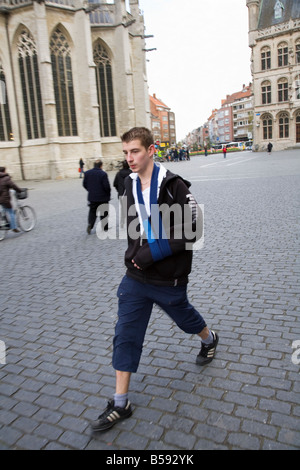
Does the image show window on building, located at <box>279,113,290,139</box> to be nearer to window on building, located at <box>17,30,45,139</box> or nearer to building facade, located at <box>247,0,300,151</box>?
building facade, located at <box>247,0,300,151</box>

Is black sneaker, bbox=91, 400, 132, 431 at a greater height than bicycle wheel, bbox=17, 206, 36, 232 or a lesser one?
lesser

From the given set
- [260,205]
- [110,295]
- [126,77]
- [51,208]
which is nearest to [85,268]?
[110,295]

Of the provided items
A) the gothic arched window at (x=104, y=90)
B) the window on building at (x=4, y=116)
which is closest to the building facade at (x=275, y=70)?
the gothic arched window at (x=104, y=90)

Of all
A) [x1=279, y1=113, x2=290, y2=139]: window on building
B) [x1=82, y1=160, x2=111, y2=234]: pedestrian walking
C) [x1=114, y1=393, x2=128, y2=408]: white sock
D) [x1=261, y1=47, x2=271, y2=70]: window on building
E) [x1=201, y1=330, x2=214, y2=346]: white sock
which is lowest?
[x1=114, y1=393, x2=128, y2=408]: white sock

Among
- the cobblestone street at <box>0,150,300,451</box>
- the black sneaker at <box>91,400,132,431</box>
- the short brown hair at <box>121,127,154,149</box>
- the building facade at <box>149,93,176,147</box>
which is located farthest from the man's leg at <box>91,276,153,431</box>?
the building facade at <box>149,93,176,147</box>

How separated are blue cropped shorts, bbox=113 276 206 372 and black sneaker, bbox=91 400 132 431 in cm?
27

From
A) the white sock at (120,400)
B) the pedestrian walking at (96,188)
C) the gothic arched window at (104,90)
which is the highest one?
the gothic arched window at (104,90)

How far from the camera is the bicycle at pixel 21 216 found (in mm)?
9375

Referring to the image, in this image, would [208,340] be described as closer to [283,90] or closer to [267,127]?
[267,127]

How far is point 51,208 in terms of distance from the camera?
13539 mm

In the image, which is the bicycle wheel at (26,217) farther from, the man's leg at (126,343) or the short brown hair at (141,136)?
the short brown hair at (141,136)

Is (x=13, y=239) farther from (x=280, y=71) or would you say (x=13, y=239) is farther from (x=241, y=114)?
(x=241, y=114)

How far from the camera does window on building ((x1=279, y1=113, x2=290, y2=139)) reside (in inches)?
1916

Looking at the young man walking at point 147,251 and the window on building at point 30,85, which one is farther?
the window on building at point 30,85
